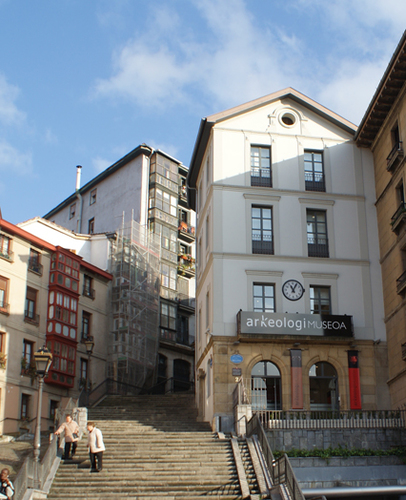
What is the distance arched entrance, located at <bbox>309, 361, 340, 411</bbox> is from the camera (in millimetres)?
29219

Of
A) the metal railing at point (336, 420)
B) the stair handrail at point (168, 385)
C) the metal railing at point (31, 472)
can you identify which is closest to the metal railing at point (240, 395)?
the metal railing at point (336, 420)

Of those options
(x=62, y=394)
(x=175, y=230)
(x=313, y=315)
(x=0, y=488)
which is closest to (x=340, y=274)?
(x=313, y=315)

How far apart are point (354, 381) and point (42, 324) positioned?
16988 millimetres

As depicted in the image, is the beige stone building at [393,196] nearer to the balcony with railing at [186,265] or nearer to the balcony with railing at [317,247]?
the balcony with railing at [317,247]

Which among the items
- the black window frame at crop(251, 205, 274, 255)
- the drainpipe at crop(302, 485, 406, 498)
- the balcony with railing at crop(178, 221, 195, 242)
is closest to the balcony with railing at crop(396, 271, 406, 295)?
the black window frame at crop(251, 205, 274, 255)

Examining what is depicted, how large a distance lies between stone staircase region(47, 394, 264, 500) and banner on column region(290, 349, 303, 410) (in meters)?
4.22

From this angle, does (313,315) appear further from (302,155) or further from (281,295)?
(302,155)

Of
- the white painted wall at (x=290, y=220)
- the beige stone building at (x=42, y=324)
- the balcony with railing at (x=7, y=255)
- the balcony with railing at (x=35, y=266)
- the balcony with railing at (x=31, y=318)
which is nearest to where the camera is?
the white painted wall at (x=290, y=220)

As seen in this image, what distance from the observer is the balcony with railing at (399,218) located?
2861 cm

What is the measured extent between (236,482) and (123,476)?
3365mm

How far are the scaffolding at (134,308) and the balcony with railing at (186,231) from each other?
6.87m

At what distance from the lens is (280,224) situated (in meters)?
32.0

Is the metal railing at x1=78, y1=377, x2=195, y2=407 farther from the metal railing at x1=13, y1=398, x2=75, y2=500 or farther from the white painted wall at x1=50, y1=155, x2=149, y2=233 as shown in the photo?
the white painted wall at x1=50, y1=155, x2=149, y2=233

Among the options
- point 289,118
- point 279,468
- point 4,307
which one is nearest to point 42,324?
point 4,307
